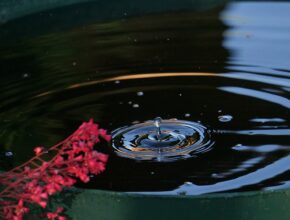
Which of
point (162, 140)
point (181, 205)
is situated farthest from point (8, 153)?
point (181, 205)

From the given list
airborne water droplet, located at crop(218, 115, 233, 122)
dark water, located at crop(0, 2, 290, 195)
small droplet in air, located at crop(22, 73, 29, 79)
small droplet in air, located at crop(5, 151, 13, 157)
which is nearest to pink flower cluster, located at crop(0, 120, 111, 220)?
dark water, located at crop(0, 2, 290, 195)

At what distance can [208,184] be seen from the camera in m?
2.96

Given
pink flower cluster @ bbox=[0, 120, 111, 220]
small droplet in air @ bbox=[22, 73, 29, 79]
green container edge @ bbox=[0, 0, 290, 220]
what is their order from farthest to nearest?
small droplet in air @ bbox=[22, 73, 29, 79], green container edge @ bbox=[0, 0, 290, 220], pink flower cluster @ bbox=[0, 120, 111, 220]

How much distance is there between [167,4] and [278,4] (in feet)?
3.04

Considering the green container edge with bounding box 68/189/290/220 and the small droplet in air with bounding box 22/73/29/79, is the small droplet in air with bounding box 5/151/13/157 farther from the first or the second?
the small droplet in air with bounding box 22/73/29/79

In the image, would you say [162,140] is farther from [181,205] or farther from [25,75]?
[25,75]

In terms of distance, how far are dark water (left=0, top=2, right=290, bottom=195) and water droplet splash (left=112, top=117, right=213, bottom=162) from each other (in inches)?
2.1

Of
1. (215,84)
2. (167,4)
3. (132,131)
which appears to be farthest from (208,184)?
(167,4)

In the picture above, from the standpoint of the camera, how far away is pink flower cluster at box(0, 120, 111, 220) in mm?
2146

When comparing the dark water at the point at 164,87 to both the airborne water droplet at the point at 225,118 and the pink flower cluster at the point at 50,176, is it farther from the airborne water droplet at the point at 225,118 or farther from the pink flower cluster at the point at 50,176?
the pink flower cluster at the point at 50,176

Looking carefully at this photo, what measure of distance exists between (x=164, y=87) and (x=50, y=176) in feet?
6.53

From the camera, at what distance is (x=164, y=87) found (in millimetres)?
4211

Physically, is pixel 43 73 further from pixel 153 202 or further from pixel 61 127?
pixel 153 202

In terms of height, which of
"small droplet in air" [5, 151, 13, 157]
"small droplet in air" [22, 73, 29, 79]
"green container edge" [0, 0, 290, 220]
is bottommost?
"green container edge" [0, 0, 290, 220]
